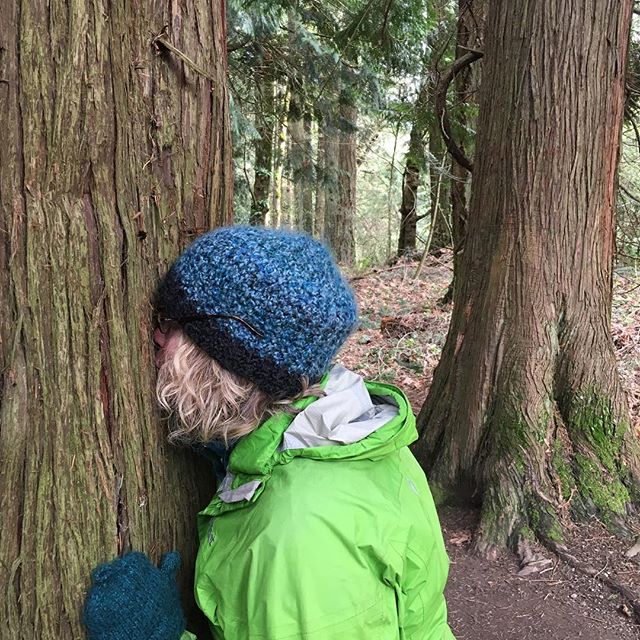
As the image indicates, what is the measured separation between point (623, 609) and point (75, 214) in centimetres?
319

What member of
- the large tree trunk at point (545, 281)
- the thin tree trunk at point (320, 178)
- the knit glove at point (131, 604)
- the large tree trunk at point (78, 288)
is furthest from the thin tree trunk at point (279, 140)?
the knit glove at point (131, 604)

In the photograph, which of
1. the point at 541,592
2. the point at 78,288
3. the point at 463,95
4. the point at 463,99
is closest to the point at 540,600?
the point at 541,592

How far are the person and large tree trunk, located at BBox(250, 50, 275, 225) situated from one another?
866cm

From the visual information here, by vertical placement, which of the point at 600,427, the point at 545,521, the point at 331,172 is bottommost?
the point at 545,521

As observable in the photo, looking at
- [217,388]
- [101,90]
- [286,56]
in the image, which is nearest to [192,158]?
[101,90]

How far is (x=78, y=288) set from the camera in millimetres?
1348

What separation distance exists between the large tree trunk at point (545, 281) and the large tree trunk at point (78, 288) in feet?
8.13

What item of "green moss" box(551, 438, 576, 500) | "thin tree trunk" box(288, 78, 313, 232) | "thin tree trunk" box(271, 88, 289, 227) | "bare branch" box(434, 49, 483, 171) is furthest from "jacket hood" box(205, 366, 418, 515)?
"thin tree trunk" box(271, 88, 289, 227)

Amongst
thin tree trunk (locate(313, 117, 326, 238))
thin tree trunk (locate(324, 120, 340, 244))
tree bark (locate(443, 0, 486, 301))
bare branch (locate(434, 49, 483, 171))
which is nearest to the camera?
bare branch (locate(434, 49, 483, 171))

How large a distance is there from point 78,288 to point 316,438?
62cm

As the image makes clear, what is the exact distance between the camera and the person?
4.13 ft

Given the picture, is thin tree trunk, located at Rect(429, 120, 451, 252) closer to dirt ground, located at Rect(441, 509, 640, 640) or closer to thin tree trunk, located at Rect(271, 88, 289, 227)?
thin tree trunk, located at Rect(271, 88, 289, 227)

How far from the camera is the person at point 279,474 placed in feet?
4.13

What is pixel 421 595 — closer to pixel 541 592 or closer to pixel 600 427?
pixel 541 592
